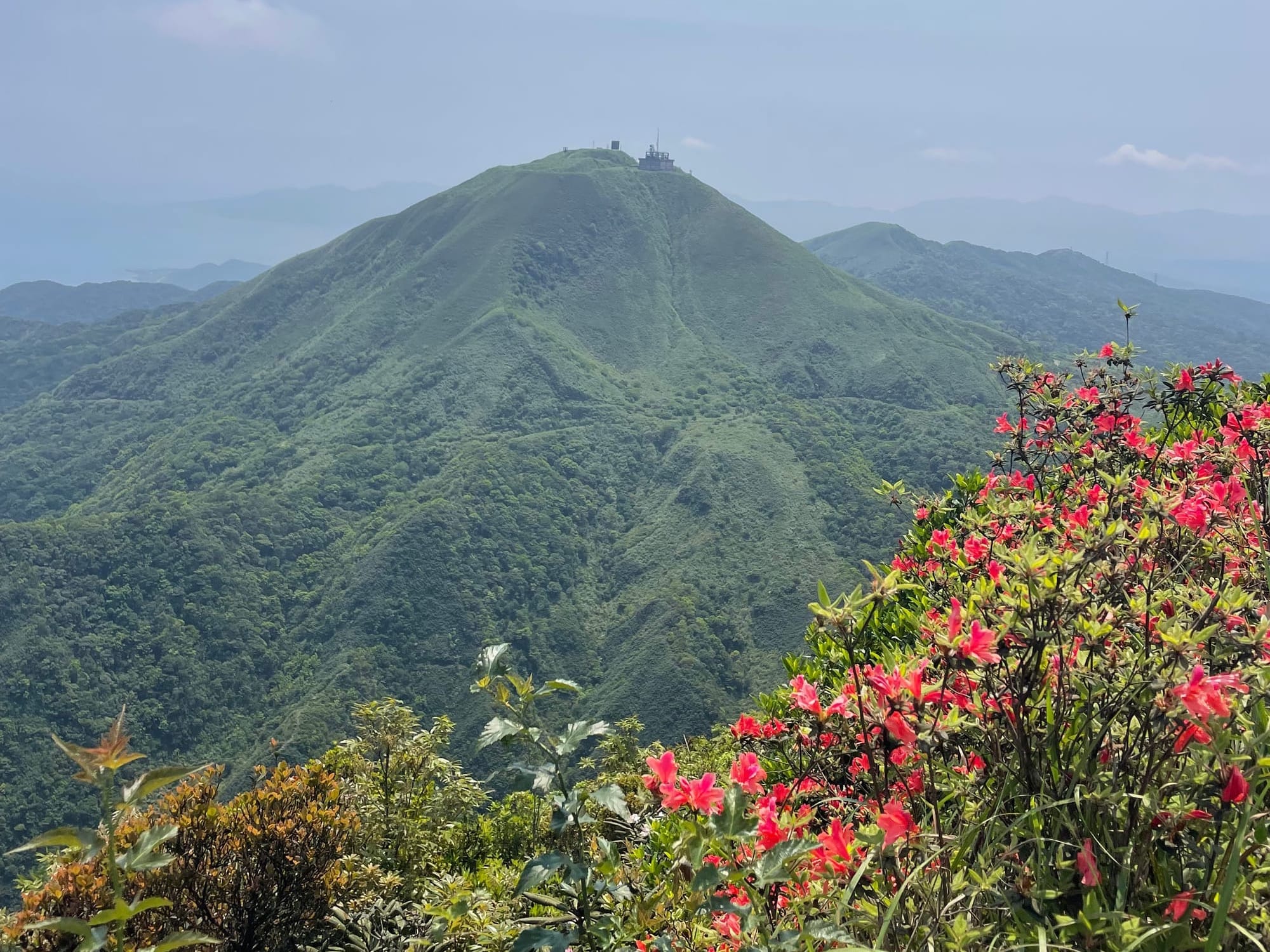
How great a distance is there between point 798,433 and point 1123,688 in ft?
282

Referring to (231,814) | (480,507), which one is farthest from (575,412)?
(231,814)

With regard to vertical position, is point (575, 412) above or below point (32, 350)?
below

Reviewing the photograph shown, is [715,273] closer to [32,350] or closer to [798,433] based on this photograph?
[798,433]

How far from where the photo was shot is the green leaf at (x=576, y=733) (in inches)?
79.4

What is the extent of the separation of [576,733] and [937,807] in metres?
0.87

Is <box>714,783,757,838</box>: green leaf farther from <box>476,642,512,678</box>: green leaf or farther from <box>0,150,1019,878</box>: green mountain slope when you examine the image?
<box>0,150,1019,878</box>: green mountain slope

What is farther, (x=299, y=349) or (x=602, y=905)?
(x=299, y=349)

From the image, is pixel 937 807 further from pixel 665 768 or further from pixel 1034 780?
pixel 665 768

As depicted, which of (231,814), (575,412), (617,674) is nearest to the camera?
(231,814)

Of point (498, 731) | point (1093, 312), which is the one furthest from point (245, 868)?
point (1093, 312)

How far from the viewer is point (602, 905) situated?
2352 mm

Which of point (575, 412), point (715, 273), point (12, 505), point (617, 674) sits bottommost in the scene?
point (617, 674)

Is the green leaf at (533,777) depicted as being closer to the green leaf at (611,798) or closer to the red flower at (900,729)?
the green leaf at (611,798)

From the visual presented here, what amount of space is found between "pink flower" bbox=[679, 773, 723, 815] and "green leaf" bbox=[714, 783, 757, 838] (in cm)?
22
